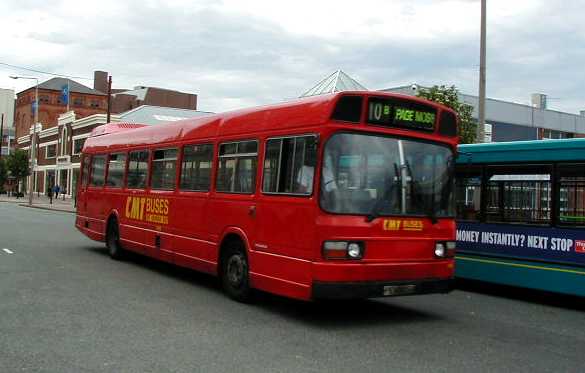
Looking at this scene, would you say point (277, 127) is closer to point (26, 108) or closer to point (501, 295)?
point (501, 295)

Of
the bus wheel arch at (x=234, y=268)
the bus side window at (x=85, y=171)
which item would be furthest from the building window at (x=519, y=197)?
the bus side window at (x=85, y=171)

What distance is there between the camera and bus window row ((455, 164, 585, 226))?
30.6 ft

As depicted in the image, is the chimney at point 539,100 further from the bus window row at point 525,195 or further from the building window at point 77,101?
the building window at point 77,101

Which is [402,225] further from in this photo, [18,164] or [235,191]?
[18,164]

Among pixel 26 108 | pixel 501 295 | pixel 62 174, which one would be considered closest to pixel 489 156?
pixel 501 295

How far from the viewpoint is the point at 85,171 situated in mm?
16047

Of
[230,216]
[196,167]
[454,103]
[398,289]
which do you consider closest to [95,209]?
[196,167]

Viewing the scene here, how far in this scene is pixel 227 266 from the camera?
9211 mm

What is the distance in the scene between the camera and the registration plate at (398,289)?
297 inches

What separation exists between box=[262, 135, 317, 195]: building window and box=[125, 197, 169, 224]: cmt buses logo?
350 cm

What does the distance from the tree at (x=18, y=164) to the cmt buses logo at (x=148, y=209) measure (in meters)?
61.7

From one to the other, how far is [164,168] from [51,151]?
2752 inches

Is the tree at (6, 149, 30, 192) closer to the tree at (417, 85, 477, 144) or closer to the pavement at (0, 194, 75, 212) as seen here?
the pavement at (0, 194, 75, 212)

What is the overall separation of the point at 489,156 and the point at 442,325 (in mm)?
3740
